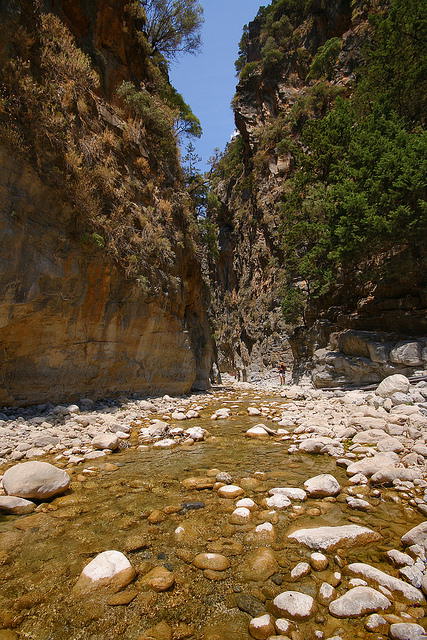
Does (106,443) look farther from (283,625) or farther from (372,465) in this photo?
(283,625)

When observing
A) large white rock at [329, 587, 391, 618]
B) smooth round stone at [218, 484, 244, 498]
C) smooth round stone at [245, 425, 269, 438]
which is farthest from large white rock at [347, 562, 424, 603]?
smooth round stone at [245, 425, 269, 438]

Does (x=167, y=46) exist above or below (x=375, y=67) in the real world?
above

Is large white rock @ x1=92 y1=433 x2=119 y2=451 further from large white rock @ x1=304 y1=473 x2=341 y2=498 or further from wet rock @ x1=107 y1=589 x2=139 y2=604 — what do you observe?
wet rock @ x1=107 y1=589 x2=139 y2=604

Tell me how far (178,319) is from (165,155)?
7.74 metres

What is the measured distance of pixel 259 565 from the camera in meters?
2.58

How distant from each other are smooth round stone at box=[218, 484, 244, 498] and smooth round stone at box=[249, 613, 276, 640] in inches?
70.6

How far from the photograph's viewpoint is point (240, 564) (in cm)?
Answer: 262

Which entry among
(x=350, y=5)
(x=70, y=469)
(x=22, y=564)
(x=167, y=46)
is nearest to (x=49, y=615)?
(x=22, y=564)

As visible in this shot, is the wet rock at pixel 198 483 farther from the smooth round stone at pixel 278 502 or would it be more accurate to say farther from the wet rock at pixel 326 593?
the wet rock at pixel 326 593

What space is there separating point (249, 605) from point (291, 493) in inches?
66.6

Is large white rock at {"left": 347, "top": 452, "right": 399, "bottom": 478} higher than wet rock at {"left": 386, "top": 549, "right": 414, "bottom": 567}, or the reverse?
wet rock at {"left": 386, "top": 549, "right": 414, "bottom": 567}

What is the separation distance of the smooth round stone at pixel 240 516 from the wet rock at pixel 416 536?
1.36 m

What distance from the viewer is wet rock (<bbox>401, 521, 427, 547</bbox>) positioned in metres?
2.64

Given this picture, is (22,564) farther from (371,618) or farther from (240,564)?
(371,618)
